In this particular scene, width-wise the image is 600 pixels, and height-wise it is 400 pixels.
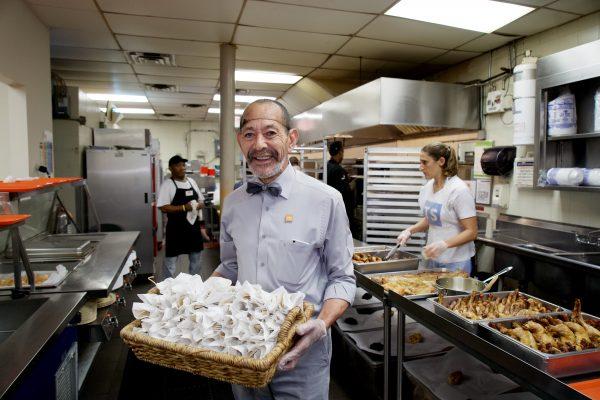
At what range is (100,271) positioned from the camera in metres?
2.49

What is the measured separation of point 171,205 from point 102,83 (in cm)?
296

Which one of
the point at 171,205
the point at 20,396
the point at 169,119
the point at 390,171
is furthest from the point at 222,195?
the point at 169,119

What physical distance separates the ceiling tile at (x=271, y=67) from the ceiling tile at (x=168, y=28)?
3.09 feet

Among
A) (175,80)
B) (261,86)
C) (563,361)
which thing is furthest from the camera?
(261,86)

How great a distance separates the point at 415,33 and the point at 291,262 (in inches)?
124

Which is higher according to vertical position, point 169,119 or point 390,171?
point 169,119

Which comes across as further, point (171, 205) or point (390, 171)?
point (171, 205)

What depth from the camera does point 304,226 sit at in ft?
4.77

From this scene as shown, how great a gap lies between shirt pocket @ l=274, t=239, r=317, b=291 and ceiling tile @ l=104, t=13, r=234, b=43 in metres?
2.96

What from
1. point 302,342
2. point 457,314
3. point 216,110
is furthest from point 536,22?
point 216,110

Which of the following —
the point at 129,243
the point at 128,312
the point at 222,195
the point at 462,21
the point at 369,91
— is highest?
the point at 462,21

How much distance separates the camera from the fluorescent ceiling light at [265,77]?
Result: 5.57m

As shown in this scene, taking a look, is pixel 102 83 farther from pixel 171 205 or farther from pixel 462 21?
pixel 462 21

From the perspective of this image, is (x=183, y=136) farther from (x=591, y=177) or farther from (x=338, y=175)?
(x=591, y=177)
